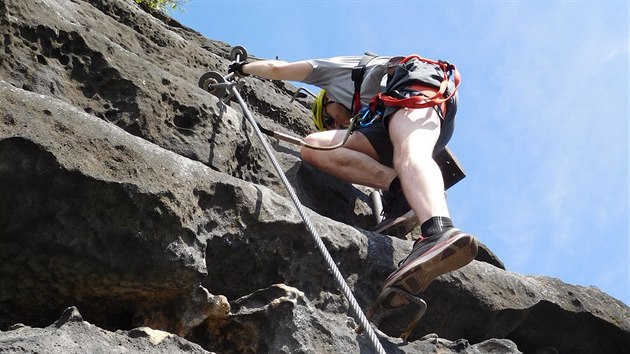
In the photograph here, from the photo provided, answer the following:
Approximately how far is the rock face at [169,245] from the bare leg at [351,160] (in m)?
0.25

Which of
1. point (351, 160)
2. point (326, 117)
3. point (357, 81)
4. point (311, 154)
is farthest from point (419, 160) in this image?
point (326, 117)

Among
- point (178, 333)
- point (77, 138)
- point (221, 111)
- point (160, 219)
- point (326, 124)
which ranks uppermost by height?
point (326, 124)

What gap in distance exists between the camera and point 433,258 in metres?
4.40

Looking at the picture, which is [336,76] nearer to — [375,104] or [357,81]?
[357,81]

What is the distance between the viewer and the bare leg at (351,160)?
5891 mm

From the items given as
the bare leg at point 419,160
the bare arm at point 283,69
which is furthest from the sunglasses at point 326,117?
the bare leg at point 419,160

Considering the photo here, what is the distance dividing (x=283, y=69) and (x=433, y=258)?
2575 millimetres

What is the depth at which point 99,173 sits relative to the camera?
4258 mm

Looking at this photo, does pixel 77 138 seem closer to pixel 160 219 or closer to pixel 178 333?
pixel 160 219

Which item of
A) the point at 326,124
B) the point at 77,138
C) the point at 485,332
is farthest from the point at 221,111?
the point at 485,332

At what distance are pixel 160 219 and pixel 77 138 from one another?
526 millimetres

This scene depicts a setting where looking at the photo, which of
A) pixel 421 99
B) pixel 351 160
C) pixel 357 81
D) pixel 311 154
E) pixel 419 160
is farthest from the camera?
pixel 357 81

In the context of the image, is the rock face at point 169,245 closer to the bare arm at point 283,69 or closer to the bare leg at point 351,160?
the bare leg at point 351,160

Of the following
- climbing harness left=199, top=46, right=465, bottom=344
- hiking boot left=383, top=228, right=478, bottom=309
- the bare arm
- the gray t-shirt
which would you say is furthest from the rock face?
the gray t-shirt
